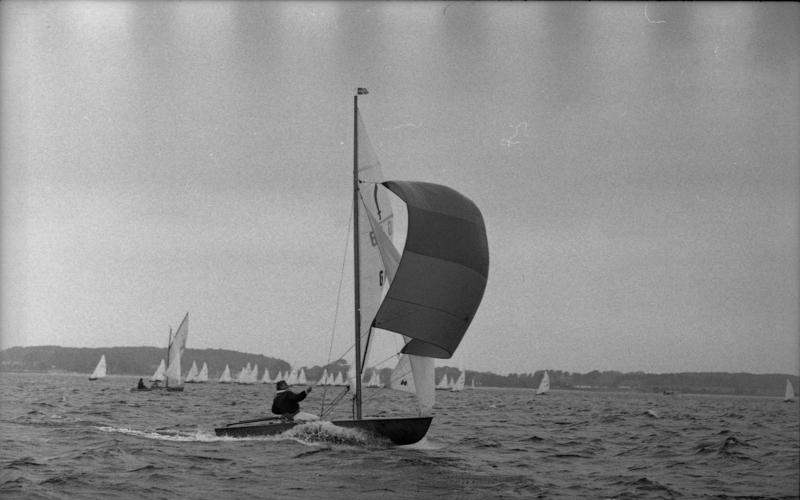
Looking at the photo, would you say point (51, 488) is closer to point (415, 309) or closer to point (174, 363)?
point (415, 309)

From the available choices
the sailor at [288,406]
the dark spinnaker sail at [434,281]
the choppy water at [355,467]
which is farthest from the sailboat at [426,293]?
the choppy water at [355,467]

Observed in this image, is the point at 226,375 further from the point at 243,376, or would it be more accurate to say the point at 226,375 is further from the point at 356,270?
the point at 356,270

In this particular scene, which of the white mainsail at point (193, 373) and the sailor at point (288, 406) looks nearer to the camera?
the sailor at point (288, 406)

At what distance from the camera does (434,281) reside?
13.5 metres

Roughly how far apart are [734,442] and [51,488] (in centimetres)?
1533

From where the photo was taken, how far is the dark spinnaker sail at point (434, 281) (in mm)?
13438

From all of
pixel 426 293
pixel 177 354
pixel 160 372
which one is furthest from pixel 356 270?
pixel 160 372

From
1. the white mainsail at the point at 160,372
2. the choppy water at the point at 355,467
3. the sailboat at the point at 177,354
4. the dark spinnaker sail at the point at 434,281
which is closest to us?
the choppy water at the point at 355,467

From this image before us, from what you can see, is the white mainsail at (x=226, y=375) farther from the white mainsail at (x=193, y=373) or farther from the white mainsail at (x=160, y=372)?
the white mainsail at (x=160, y=372)

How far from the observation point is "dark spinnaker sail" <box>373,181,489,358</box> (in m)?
13.4

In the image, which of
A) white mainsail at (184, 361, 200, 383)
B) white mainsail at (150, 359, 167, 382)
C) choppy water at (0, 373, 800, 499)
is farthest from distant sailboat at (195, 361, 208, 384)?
choppy water at (0, 373, 800, 499)

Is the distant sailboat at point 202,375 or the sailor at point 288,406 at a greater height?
the sailor at point 288,406

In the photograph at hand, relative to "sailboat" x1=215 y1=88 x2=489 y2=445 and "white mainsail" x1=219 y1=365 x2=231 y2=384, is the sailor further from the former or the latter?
"white mainsail" x1=219 y1=365 x2=231 y2=384

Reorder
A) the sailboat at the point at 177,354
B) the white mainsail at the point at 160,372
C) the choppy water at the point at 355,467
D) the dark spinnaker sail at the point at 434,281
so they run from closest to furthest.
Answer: the choppy water at the point at 355,467 < the dark spinnaker sail at the point at 434,281 < the sailboat at the point at 177,354 < the white mainsail at the point at 160,372
